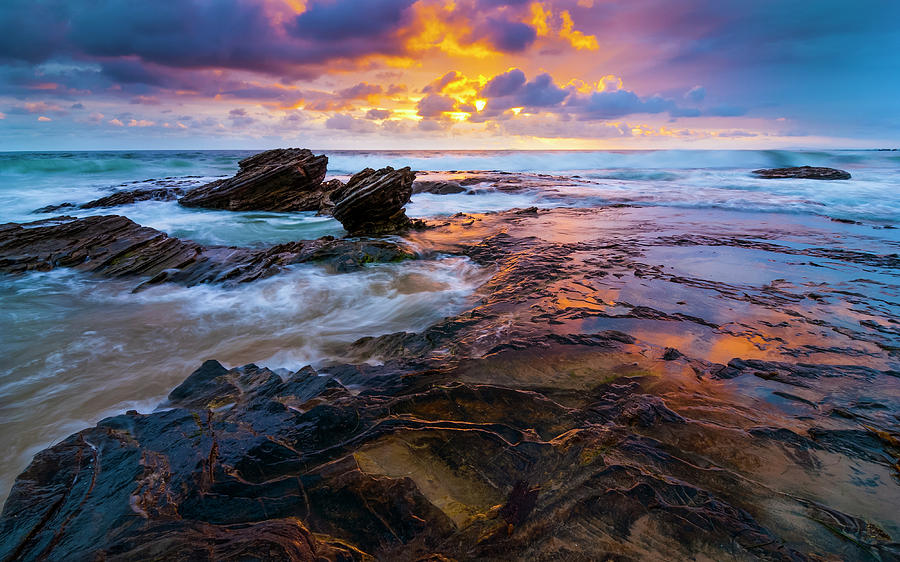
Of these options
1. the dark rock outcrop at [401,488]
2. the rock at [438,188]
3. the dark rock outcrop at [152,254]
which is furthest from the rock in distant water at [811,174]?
the dark rock outcrop at [401,488]

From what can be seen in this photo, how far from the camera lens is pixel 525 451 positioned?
2.60 meters

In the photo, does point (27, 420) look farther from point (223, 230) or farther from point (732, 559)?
point (223, 230)

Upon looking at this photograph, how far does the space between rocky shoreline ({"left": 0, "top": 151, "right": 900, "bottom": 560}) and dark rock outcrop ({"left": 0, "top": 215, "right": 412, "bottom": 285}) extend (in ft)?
14.2

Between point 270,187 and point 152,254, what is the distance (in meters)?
8.92

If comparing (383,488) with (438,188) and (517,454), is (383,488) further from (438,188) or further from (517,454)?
(438,188)

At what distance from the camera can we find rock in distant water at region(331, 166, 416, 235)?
10.9 m

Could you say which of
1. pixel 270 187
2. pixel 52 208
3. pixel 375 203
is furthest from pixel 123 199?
pixel 375 203

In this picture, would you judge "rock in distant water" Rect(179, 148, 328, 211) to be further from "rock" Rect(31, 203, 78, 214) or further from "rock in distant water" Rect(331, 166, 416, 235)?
"rock in distant water" Rect(331, 166, 416, 235)

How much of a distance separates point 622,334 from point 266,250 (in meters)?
7.95

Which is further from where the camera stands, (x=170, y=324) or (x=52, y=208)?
(x=52, y=208)

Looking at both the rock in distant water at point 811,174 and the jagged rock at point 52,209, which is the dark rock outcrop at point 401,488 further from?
the rock in distant water at point 811,174

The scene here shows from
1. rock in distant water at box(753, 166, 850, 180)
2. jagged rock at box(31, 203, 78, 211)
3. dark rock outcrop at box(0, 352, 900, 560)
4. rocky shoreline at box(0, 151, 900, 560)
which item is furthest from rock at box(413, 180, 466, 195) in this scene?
rock in distant water at box(753, 166, 850, 180)

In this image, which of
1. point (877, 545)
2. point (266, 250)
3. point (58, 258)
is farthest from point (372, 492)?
point (58, 258)

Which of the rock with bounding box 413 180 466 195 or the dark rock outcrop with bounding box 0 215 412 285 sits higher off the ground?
the rock with bounding box 413 180 466 195
